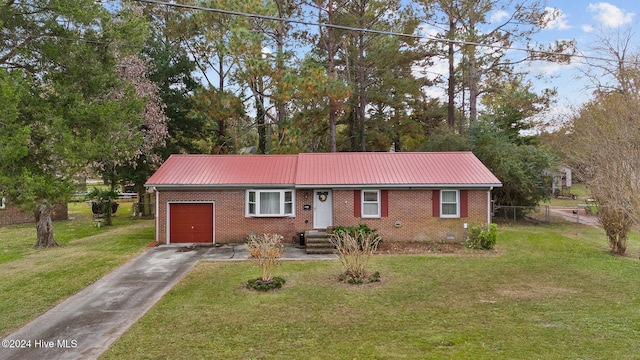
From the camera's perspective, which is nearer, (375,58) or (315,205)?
(315,205)

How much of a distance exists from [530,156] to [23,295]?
2413cm

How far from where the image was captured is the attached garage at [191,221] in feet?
51.8

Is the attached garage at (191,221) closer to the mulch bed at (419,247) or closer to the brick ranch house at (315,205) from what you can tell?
the brick ranch house at (315,205)

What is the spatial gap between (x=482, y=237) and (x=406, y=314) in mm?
7942

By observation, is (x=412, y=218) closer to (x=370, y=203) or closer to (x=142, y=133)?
(x=370, y=203)

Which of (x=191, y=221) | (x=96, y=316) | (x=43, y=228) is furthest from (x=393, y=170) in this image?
(x=43, y=228)

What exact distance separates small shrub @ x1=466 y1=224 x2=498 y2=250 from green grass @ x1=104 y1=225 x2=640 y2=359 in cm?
196

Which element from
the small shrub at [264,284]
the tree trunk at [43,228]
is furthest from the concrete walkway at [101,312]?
the tree trunk at [43,228]

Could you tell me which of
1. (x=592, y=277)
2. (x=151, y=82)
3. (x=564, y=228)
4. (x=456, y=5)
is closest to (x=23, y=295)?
(x=592, y=277)

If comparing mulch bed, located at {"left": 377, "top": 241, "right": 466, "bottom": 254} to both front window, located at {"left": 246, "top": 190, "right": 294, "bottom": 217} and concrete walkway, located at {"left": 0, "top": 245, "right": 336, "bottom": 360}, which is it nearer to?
concrete walkway, located at {"left": 0, "top": 245, "right": 336, "bottom": 360}

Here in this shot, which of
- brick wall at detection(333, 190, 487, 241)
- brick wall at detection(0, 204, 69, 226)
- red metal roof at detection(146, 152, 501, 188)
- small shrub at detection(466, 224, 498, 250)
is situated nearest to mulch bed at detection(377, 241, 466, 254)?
brick wall at detection(333, 190, 487, 241)

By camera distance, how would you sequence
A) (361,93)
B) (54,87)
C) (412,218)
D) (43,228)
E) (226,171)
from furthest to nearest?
1. (361,93)
2. (226,171)
3. (412,218)
4. (43,228)
5. (54,87)

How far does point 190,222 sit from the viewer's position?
15836 mm

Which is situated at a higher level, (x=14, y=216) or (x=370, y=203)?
(x=370, y=203)
